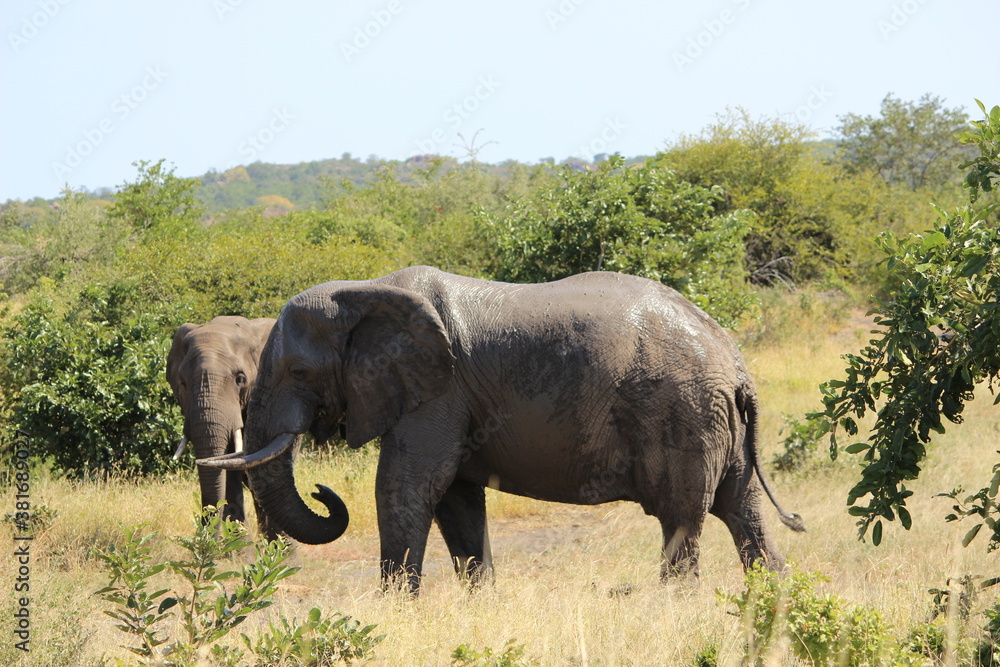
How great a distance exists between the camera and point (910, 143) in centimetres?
4234

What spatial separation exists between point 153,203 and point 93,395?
19656mm

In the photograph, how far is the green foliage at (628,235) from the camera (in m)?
11.7

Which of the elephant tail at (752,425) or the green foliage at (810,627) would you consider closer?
→ the green foliage at (810,627)

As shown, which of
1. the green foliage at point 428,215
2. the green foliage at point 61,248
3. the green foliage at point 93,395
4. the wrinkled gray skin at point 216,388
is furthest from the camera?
the green foliage at point 61,248

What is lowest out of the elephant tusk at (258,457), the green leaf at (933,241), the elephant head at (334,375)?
the elephant tusk at (258,457)

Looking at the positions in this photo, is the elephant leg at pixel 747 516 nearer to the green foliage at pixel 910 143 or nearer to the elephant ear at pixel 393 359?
the elephant ear at pixel 393 359

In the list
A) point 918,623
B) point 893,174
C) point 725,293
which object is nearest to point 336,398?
point 918,623

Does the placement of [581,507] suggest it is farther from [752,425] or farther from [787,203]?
[787,203]

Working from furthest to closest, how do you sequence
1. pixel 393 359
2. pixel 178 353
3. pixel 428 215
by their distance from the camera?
pixel 428 215 < pixel 178 353 < pixel 393 359

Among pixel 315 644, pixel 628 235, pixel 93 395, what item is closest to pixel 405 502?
pixel 315 644

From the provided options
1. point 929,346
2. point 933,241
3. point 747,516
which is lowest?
point 747,516

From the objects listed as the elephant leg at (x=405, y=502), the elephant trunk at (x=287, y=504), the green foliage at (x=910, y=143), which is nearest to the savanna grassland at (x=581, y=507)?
the elephant leg at (x=405, y=502)

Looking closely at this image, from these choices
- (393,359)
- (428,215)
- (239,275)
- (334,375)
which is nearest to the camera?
(393,359)

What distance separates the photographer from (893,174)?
42.3 meters
